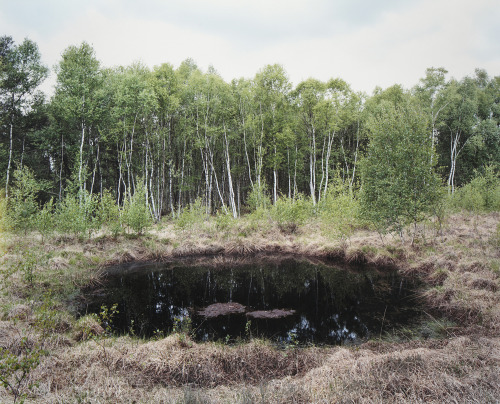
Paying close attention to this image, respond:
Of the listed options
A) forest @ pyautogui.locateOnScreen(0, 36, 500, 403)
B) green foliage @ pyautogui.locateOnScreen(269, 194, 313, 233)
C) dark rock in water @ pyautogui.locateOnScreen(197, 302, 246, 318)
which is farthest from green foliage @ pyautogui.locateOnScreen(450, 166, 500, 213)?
dark rock in water @ pyautogui.locateOnScreen(197, 302, 246, 318)

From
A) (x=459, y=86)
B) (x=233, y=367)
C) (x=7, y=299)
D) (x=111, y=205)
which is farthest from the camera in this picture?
(x=459, y=86)

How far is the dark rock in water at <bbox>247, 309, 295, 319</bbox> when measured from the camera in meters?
9.22

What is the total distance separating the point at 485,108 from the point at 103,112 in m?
43.6

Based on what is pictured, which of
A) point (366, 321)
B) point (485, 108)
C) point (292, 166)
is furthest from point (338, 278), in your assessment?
point (485, 108)

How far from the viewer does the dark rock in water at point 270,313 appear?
30.2 feet

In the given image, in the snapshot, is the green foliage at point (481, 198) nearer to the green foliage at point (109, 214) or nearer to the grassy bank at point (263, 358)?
the grassy bank at point (263, 358)

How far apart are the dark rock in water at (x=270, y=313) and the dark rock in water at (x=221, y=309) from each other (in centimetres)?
50

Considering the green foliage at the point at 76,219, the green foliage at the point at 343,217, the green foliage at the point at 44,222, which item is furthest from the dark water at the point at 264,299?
the green foliage at the point at 44,222

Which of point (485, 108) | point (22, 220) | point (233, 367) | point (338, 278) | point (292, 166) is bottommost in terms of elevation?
point (338, 278)

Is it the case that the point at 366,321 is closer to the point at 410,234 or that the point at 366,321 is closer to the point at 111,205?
the point at 410,234

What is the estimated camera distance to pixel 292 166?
34250 mm

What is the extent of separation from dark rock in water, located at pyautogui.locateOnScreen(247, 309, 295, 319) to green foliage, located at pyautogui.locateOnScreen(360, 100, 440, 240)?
28.4 ft

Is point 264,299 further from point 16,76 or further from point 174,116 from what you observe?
point 16,76

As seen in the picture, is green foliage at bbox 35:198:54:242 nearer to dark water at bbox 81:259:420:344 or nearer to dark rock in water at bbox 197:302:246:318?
dark water at bbox 81:259:420:344
